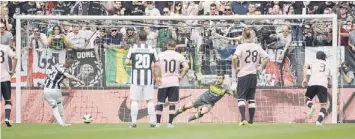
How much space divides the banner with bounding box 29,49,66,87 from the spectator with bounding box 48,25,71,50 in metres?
0.11

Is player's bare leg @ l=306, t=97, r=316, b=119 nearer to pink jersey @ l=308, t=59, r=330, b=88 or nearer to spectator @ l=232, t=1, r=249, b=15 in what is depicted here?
pink jersey @ l=308, t=59, r=330, b=88

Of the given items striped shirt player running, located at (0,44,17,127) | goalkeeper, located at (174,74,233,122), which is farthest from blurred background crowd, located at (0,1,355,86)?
striped shirt player running, located at (0,44,17,127)

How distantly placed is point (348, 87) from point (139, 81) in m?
5.75

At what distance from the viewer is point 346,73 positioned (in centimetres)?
2231

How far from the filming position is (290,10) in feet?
76.9

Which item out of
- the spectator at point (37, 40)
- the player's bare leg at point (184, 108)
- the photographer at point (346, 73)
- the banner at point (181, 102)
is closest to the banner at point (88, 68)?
the banner at point (181, 102)

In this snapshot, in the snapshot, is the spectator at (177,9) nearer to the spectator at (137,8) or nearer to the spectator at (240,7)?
the spectator at (137,8)

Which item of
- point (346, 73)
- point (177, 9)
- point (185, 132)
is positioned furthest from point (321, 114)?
point (177, 9)

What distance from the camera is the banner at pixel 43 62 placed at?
2239cm

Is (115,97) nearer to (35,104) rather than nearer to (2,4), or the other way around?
(35,104)

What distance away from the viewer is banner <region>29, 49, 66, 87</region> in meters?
22.4

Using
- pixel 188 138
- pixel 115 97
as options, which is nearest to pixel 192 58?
pixel 115 97

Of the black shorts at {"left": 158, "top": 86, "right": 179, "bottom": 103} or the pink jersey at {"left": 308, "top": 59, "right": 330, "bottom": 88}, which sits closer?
the black shorts at {"left": 158, "top": 86, "right": 179, "bottom": 103}

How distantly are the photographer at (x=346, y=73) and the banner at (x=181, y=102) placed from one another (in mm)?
193
